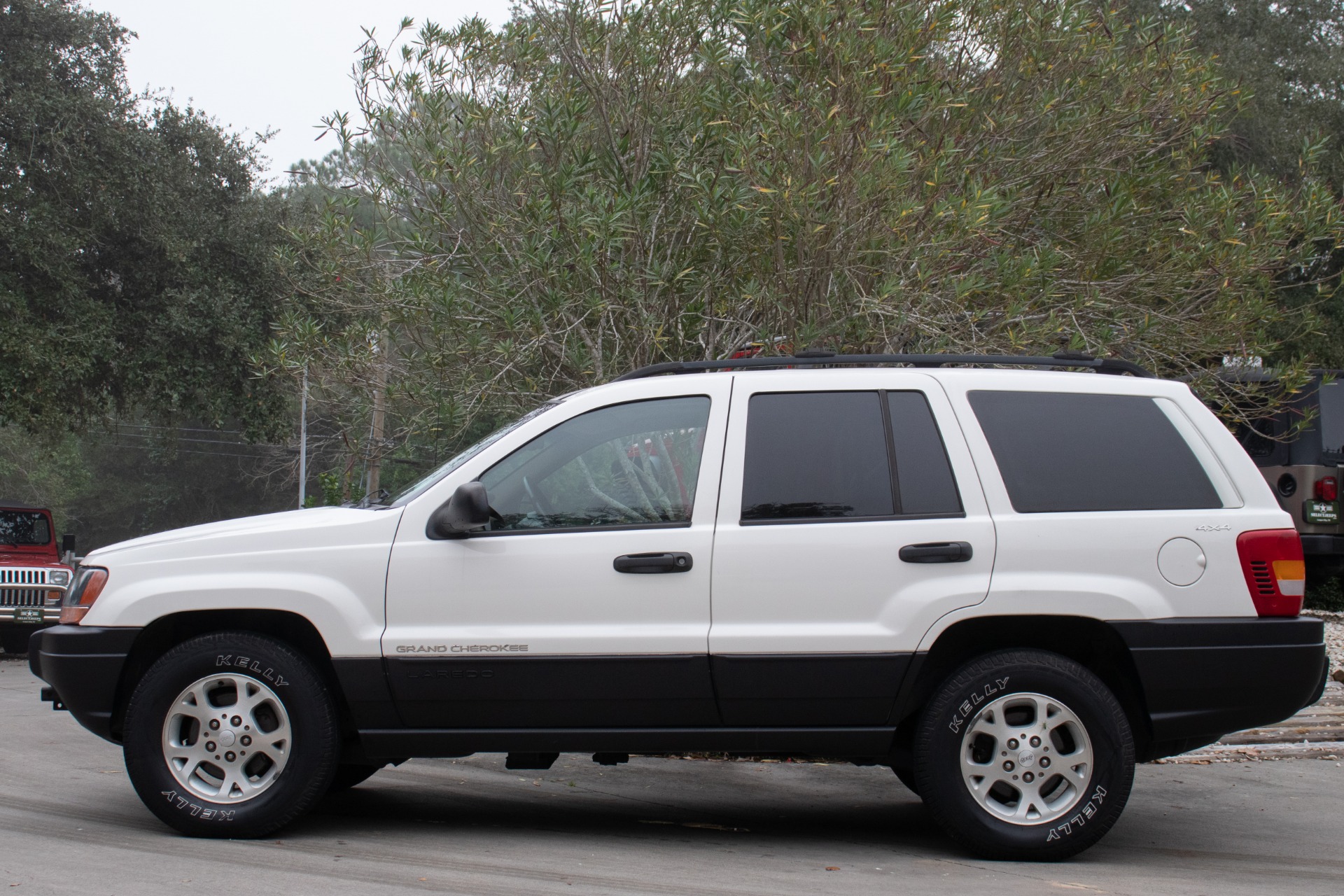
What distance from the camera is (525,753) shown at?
210 inches

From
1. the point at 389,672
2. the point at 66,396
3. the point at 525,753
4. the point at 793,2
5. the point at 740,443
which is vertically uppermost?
the point at 793,2

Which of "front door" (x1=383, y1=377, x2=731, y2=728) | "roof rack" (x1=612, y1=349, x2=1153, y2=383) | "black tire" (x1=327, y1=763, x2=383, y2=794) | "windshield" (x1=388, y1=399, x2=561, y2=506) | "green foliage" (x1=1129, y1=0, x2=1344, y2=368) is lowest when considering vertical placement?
"black tire" (x1=327, y1=763, x2=383, y2=794)

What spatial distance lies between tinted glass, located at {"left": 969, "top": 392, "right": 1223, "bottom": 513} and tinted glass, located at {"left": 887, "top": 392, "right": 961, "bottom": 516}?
0.69 ft

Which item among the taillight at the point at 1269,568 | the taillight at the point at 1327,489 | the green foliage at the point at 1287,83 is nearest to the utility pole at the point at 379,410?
the taillight at the point at 1269,568

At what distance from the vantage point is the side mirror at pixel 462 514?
16.3 feet

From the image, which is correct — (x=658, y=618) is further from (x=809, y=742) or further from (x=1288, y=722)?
(x=1288, y=722)

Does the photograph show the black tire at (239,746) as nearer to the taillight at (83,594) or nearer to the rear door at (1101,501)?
the taillight at (83,594)

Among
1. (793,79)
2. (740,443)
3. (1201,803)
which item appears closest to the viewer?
(740,443)

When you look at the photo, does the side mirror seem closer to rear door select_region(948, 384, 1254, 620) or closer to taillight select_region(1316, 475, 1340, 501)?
rear door select_region(948, 384, 1254, 620)

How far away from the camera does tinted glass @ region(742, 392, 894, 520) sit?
16.9 ft

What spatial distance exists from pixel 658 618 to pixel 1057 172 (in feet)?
18.1

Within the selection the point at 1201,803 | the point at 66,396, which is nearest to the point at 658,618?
the point at 1201,803

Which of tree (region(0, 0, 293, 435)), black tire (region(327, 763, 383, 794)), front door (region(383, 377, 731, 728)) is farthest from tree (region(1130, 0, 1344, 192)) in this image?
black tire (region(327, 763, 383, 794))

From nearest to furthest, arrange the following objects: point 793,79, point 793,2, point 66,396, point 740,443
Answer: point 740,443 < point 793,2 < point 793,79 < point 66,396
